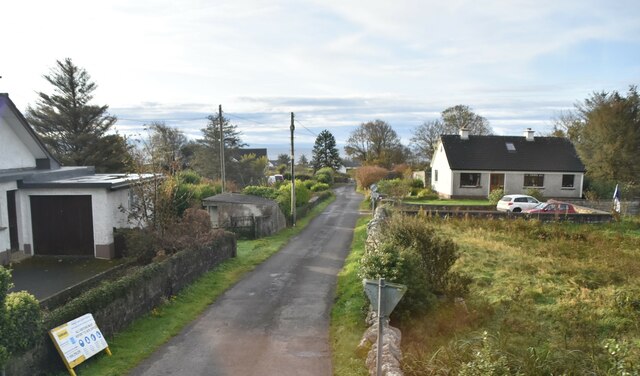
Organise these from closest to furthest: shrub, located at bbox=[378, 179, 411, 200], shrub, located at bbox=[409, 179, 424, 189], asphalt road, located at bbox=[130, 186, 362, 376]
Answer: asphalt road, located at bbox=[130, 186, 362, 376], shrub, located at bbox=[378, 179, 411, 200], shrub, located at bbox=[409, 179, 424, 189]

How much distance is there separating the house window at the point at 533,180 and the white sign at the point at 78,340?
134 feet

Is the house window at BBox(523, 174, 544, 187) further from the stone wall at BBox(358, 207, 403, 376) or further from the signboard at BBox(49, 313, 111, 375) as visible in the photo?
the signboard at BBox(49, 313, 111, 375)

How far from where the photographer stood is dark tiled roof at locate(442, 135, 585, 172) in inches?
1684

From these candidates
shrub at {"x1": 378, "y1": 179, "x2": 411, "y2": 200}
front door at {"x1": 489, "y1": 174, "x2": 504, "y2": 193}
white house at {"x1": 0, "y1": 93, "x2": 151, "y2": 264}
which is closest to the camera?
white house at {"x1": 0, "y1": 93, "x2": 151, "y2": 264}

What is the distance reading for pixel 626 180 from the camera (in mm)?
42625

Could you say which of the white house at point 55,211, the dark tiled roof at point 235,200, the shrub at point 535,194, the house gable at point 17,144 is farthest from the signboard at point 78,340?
the shrub at point 535,194

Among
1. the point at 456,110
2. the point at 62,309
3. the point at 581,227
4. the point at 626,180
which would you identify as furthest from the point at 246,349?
the point at 456,110

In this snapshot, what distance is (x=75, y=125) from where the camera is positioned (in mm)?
43438

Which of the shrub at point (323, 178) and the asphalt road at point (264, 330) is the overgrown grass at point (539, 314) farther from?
the shrub at point (323, 178)

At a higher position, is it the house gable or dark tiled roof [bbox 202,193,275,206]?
the house gable

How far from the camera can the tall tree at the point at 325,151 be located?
87.1 m

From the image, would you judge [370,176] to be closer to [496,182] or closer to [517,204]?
[496,182]

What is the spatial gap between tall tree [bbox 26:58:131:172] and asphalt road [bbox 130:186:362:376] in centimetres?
3043

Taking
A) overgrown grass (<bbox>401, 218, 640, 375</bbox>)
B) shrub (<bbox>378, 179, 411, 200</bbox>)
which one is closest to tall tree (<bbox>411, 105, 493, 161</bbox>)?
shrub (<bbox>378, 179, 411, 200</bbox>)
